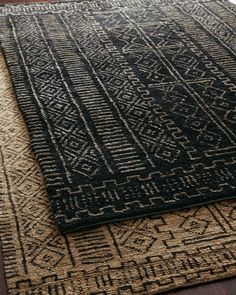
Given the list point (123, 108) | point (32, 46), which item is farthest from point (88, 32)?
point (123, 108)

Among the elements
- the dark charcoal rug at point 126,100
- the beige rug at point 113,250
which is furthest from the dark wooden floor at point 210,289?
the dark charcoal rug at point 126,100

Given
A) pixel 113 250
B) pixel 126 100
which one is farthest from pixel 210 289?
pixel 126 100

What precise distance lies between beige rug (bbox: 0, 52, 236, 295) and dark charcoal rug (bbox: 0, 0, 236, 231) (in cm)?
6

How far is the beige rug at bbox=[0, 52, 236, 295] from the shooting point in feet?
4.62

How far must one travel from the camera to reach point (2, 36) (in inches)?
116

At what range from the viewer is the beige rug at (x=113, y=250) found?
4.62 feet

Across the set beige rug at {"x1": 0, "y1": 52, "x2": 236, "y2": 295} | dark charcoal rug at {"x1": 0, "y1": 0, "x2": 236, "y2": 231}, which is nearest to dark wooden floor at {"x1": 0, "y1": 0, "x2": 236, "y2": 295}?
beige rug at {"x1": 0, "y1": 52, "x2": 236, "y2": 295}

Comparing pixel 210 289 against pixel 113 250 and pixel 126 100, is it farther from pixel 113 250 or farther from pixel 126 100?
pixel 126 100

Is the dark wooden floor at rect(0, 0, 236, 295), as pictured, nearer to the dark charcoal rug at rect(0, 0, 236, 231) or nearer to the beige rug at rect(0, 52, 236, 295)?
the beige rug at rect(0, 52, 236, 295)

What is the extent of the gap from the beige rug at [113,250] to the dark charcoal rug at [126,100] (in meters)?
0.06

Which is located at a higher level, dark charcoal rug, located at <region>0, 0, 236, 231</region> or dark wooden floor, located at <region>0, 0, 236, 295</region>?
dark charcoal rug, located at <region>0, 0, 236, 231</region>

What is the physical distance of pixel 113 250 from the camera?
1512mm

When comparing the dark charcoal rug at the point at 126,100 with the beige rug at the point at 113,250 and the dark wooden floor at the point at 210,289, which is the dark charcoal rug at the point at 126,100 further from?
the dark wooden floor at the point at 210,289

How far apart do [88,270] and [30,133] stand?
79 cm
